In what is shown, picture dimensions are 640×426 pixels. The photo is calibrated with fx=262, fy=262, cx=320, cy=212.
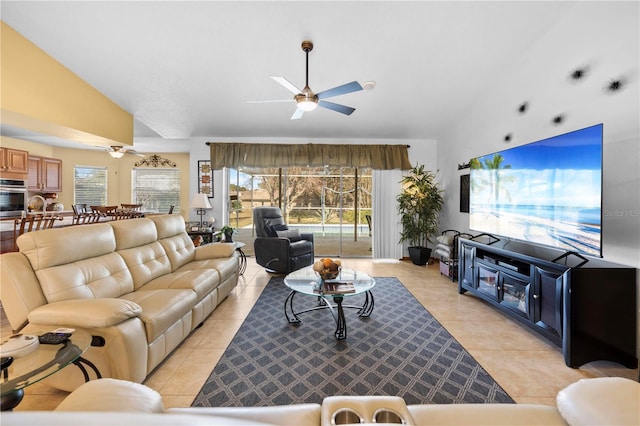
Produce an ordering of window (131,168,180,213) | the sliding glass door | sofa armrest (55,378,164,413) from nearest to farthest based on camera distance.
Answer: sofa armrest (55,378,164,413) < the sliding glass door < window (131,168,180,213)

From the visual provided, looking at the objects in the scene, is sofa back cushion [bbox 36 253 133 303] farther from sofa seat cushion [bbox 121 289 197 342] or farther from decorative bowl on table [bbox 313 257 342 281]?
decorative bowl on table [bbox 313 257 342 281]

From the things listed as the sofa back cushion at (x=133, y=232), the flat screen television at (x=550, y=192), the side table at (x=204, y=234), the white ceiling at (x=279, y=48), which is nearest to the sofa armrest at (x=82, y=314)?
the sofa back cushion at (x=133, y=232)

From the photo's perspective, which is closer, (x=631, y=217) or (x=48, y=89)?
(x=631, y=217)

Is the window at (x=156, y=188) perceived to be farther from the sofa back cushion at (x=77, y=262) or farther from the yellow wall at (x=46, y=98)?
the sofa back cushion at (x=77, y=262)

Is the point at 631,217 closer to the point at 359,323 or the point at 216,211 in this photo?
the point at 359,323

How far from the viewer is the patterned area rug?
1611 millimetres

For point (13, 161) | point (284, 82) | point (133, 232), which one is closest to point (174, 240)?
point (133, 232)

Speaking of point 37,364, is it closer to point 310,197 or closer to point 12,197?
point 310,197

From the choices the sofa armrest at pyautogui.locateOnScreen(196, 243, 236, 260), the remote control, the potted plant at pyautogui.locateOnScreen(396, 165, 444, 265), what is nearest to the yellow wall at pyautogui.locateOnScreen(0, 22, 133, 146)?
the sofa armrest at pyautogui.locateOnScreen(196, 243, 236, 260)

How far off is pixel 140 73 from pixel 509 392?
489 cm

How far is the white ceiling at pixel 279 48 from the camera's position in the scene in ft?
8.29

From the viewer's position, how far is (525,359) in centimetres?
198

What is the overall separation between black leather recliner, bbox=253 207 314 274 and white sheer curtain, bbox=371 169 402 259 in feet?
5.28


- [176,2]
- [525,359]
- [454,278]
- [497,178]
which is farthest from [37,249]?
[454,278]
